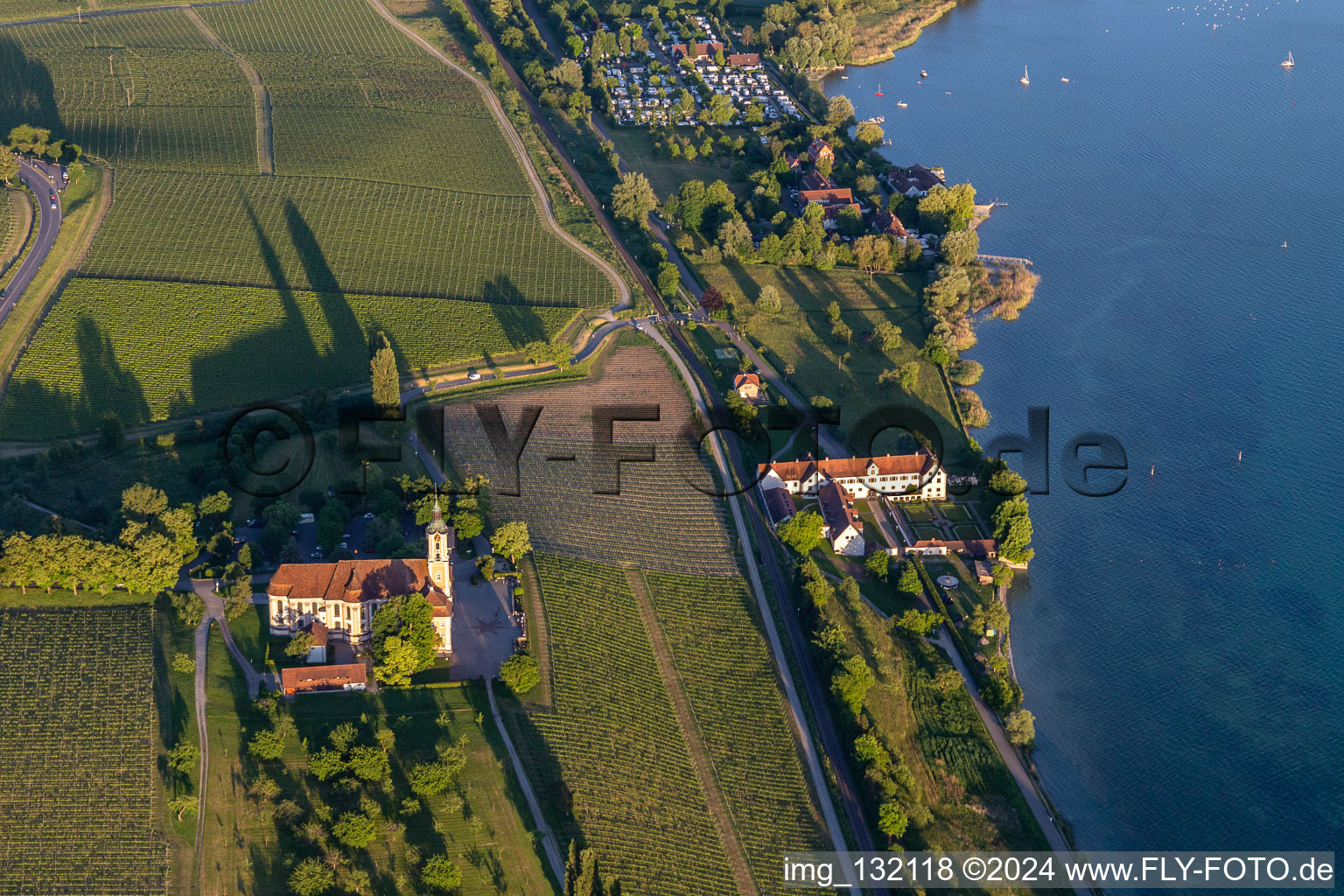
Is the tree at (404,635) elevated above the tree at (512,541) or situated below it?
above

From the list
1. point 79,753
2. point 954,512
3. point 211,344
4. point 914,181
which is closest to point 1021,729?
point 954,512

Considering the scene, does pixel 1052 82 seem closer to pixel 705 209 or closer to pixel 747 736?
pixel 705 209

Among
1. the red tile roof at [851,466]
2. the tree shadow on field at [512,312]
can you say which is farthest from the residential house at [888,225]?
the red tile roof at [851,466]

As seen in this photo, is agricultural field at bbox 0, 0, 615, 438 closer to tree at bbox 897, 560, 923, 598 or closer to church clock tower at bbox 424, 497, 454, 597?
church clock tower at bbox 424, 497, 454, 597

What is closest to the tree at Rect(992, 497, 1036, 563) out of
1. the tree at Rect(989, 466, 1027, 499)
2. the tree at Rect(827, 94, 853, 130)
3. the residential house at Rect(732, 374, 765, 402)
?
the tree at Rect(989, 466, 1027, 499)

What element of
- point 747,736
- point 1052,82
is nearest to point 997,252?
point 1052,82

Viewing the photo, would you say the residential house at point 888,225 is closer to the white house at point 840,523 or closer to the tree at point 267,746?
the white house at point 840,523

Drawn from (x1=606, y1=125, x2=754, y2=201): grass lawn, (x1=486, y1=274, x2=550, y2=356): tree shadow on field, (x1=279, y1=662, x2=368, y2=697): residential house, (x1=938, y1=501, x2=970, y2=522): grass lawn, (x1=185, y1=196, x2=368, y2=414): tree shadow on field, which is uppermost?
(x1=279, y1=662, x2=368, y2=697): residential house
